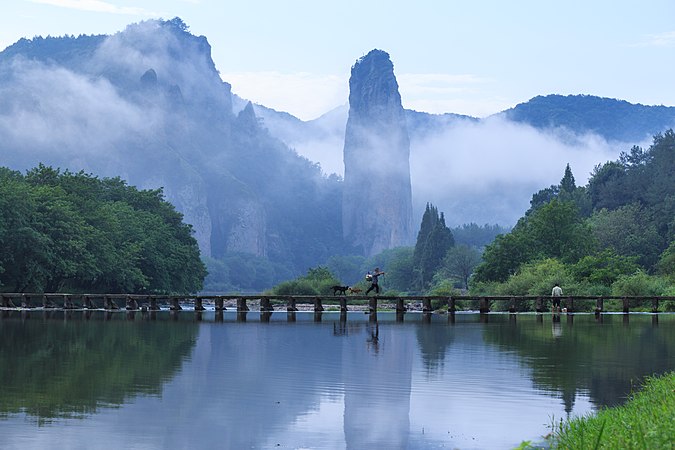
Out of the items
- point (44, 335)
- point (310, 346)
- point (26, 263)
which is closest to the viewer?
point (310, 346)

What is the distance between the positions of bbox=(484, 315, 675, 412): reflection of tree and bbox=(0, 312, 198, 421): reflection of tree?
967cm

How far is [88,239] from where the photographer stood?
88.6 m

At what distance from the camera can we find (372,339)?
4606 centimetres

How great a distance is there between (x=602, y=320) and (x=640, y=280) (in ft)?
68.4

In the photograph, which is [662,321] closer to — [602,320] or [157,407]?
[602,320]

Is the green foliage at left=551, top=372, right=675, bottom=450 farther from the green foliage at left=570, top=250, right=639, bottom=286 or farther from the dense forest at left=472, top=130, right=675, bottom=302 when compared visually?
the green foliage at left=570, top=250, right=639, bottom=286

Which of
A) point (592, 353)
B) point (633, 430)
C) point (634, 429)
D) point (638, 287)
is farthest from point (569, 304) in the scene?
point (633, 430)

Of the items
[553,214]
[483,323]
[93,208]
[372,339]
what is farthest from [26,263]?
→ [553,214]

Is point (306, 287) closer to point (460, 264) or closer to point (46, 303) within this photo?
point (46, 303)

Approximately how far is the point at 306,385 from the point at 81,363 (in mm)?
7724

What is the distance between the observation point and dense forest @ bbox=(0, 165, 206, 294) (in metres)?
80.8

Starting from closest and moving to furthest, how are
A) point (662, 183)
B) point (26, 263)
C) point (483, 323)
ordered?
point (483, 323), point (26, 263), point (662, 183)

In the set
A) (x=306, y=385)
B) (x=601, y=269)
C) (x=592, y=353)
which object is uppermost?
(x=601, y=269)

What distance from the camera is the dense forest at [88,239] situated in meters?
80.8
